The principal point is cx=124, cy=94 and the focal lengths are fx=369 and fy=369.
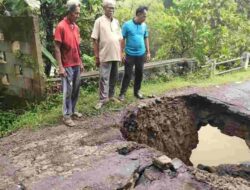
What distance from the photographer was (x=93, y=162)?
4.91m

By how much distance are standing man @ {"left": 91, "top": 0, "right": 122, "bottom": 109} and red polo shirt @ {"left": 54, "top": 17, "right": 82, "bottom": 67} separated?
584 millimetres

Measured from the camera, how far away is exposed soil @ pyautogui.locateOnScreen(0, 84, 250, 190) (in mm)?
4379

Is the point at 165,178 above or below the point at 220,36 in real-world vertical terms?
below

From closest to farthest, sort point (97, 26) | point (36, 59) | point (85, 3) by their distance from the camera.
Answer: point (97, 26)
point (36, 59)
point (85, 3)

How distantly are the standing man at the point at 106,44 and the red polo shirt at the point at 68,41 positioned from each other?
23.0 inches

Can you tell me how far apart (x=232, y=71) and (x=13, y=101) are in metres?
7.13

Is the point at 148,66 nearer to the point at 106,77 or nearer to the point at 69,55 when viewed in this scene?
the point at 106,77

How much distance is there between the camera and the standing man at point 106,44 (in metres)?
6.59

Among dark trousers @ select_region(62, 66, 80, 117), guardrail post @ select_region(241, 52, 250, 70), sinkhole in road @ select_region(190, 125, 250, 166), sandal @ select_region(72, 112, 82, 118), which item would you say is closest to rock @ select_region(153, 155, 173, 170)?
dark trousers @ select_region(62, 66, 80, 117)

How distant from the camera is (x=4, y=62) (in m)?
7.67

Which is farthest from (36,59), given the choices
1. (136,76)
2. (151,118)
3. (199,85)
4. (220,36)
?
(220,36)

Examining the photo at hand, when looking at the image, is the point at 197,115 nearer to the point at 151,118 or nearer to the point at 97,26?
the point at 151,118

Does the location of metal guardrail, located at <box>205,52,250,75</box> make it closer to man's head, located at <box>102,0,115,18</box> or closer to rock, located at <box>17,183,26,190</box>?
man's head, located at <box>102,0,115,18</box>

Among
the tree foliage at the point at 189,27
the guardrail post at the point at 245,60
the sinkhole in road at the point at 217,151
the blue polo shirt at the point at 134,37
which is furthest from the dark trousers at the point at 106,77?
the guardrail post at the point at 245,60
